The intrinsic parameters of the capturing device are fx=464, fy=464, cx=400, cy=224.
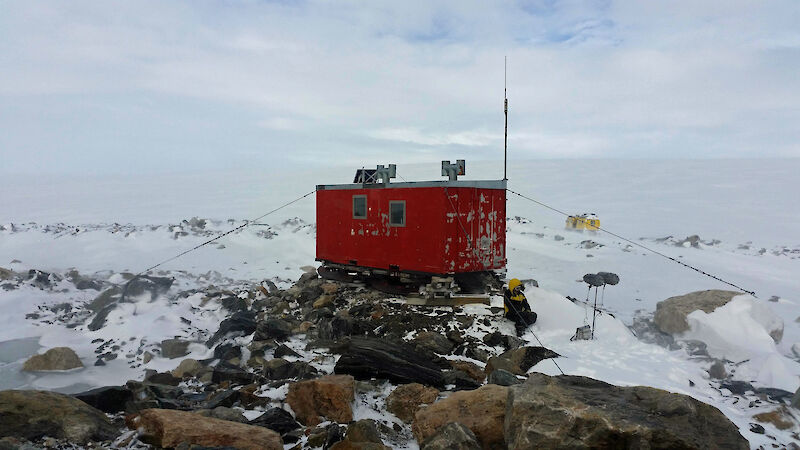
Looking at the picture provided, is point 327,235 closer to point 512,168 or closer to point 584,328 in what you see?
point 584,328

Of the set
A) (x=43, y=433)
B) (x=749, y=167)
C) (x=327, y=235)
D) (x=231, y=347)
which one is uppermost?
(x=749, y=167)

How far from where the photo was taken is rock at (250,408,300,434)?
5621mm

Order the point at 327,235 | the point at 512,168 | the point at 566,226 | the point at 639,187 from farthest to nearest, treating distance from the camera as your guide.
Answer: the point at 512,168 → the point at 639,187 → the point at 566,226 → the point at 327,235

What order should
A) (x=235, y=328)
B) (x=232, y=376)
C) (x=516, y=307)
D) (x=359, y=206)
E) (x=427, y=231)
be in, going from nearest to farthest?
(x=232, y=376)
(x=516, y=307)
(x=235, y=328)
(x=427, y=231)
(x=359, y=206)

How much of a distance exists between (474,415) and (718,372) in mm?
6668

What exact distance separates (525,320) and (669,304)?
4678 millimetres

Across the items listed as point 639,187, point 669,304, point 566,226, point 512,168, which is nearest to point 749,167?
point 639,187

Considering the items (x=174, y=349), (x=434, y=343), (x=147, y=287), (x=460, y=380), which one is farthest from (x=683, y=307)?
(x=147, y=287)

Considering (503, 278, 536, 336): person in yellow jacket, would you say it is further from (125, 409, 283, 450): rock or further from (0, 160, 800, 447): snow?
(125, 409, 283, 450): rock

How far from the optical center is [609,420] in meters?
4.52

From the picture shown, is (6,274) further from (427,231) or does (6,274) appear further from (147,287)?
(427,231)

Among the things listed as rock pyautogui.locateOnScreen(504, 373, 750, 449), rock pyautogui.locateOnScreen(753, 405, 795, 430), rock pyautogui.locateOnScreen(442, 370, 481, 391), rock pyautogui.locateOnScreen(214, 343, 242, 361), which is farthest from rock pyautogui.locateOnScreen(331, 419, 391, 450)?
rock pyautogui.locateOnScreen(753, 405, 795, 430)

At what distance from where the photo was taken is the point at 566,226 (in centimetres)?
2972

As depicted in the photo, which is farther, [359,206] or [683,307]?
[359,206]
